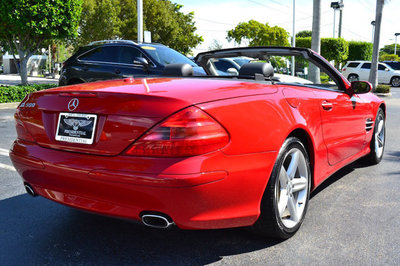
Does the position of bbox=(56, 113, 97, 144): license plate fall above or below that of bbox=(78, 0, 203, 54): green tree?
below

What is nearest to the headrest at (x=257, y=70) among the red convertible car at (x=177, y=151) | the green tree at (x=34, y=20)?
the red convertible car at (x=177, y=151)

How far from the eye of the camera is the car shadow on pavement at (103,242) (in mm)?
2553

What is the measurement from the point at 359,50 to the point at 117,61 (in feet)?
121

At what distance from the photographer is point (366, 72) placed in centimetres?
2711

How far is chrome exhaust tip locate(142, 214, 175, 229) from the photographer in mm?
2217

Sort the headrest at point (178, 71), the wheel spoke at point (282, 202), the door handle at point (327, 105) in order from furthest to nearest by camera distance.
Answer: the headrest at point (178, 71) → the door handle at point (327, 105) → the wheel spoke at point (282, 202)

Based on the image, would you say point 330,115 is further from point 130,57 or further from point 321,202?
point 130,57

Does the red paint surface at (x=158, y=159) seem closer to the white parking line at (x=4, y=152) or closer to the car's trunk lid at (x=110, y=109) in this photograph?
the car's trunk lid at (x=110, y=109)

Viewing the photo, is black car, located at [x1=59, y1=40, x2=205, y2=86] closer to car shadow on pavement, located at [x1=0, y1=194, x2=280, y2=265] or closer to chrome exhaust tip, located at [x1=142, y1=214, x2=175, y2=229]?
car shadow on pavement, located at [x1=0, y1=194, x2=280, y2=265]

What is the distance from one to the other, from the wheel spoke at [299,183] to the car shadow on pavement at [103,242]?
44 cm

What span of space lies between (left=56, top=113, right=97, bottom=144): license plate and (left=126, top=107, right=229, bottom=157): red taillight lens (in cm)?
32

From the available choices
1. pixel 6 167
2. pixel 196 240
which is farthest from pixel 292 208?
pixel 6 167

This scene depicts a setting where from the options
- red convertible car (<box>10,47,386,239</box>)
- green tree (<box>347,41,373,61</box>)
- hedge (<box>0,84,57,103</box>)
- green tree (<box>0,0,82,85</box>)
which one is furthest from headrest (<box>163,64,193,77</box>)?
green tree (<box>347,41,373,61</box>)

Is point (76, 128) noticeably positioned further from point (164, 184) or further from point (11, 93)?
point (11, 93)
